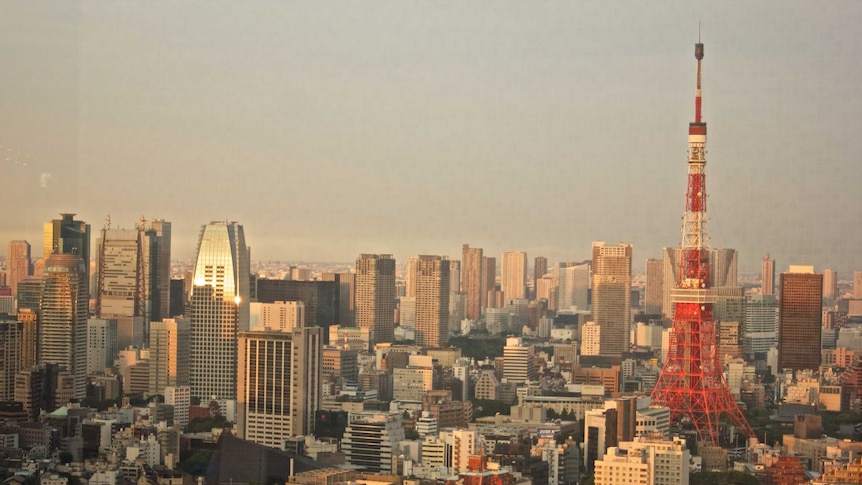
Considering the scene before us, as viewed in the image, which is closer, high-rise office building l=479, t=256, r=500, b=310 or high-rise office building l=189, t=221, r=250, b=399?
high-rise office building l=189, t=221, r=250, b=399

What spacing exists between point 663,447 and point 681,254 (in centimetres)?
408

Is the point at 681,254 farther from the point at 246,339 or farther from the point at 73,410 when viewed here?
the point at 73,410

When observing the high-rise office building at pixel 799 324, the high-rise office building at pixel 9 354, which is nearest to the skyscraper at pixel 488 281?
the high-rise office building at pixel 799 324

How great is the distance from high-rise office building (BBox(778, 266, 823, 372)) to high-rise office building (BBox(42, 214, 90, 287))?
5.40m

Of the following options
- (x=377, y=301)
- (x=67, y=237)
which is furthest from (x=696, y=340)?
(x=377, y=301)

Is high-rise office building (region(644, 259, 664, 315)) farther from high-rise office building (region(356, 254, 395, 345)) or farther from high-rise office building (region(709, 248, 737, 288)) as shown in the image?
high-rise office building (region(356, 254, 395, 345))

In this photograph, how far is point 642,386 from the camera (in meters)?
14.4

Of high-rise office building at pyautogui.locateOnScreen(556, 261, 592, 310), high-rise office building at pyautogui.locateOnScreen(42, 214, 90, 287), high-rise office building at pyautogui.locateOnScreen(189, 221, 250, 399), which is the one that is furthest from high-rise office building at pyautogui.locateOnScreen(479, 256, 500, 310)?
high-rise office building at pyautogui.locateOnScreen(42, 214, 90, 287)

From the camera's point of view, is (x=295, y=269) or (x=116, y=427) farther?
(x=295, y=269)

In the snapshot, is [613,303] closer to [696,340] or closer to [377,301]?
[377,301]

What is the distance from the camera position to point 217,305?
15133mm

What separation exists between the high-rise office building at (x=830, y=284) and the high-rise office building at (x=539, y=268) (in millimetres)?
3601

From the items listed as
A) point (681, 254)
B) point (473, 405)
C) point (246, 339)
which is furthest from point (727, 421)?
point (246, 339)

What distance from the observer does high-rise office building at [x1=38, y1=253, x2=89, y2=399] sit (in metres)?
13.5
